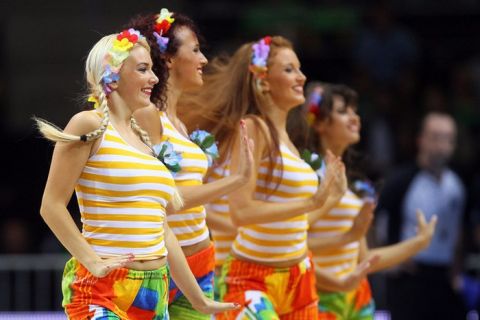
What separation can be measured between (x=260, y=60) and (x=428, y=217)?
269 cm

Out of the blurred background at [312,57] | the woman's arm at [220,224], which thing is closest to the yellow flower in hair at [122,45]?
the woman's arm at [220,224]

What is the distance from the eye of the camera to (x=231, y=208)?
5.87m

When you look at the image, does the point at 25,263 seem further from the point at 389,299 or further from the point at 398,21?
the point at 398,21

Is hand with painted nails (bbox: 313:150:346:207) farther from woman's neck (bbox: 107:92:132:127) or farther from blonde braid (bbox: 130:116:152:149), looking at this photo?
woman's neck (bbox: 107:92:132:127)

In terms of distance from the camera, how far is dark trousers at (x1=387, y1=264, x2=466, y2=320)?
8.32 meters

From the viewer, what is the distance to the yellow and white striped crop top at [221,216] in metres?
6.41

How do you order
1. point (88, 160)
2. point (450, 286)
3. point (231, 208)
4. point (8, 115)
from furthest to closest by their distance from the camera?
point (8, 115), point (450, 286), point (231, 208), point (88, 160)

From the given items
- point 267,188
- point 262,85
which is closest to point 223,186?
point 267,188

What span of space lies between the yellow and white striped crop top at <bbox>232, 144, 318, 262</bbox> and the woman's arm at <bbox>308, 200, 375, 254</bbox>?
1.89 feet

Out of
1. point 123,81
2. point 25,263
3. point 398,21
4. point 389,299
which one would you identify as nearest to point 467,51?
point 398,21

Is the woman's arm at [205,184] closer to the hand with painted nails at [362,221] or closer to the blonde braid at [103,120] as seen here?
the blonde braid at [103,120]

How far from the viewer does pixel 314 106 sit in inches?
276

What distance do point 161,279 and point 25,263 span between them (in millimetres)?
4981

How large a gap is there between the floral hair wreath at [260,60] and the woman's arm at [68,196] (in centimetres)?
174
